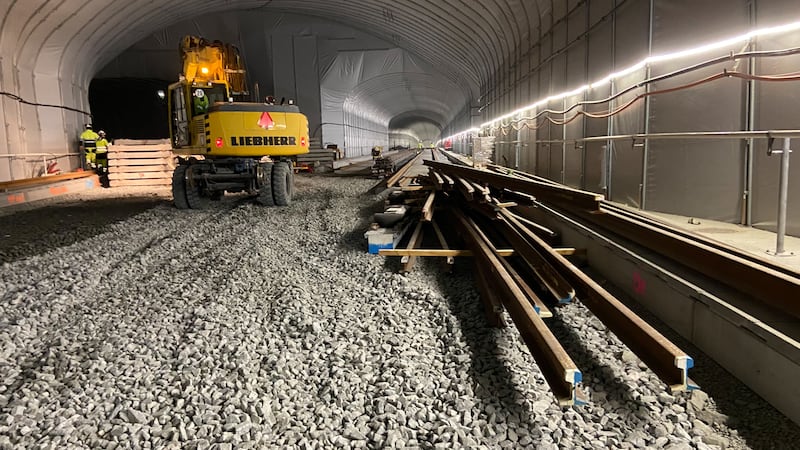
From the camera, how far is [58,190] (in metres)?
15.2

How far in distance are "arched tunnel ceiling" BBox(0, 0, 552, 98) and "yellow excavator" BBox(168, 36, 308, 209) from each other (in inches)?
284

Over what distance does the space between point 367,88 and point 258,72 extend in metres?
10.1

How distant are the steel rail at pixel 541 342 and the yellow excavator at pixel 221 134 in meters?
7.45

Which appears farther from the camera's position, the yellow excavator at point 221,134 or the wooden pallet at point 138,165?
the wooden pallet at point 138,165

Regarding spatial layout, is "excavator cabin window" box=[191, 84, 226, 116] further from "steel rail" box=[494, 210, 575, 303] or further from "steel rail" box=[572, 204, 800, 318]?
"steel rail" box=[572, 204, 800, 318]

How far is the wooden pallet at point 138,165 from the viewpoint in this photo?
1798cm

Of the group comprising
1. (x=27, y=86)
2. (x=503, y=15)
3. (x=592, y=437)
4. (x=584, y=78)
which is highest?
(x=503, y=15)

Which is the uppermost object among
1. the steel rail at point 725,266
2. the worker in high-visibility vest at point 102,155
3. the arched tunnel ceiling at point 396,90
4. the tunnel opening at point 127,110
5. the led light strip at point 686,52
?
the arched tunnel ceiling at point 396,90

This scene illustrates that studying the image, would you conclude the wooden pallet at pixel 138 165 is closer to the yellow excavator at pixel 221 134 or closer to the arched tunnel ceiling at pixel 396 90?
the yellow excavator at pixel 221 134

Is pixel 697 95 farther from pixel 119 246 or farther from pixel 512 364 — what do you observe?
pixel 119 246

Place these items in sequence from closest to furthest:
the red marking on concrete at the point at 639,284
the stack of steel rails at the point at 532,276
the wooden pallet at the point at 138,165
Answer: the stack of steel rails at the point at 532,276 < the red marking on concrete at the point at 639,284 < the wooden pallet at the point at 138,165

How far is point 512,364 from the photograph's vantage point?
387cm

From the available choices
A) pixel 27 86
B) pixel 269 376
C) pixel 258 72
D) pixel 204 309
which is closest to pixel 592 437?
pixel 269 376

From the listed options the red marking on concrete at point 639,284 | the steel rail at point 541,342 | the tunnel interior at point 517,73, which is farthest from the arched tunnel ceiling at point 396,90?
the steel rail at point 541,342
